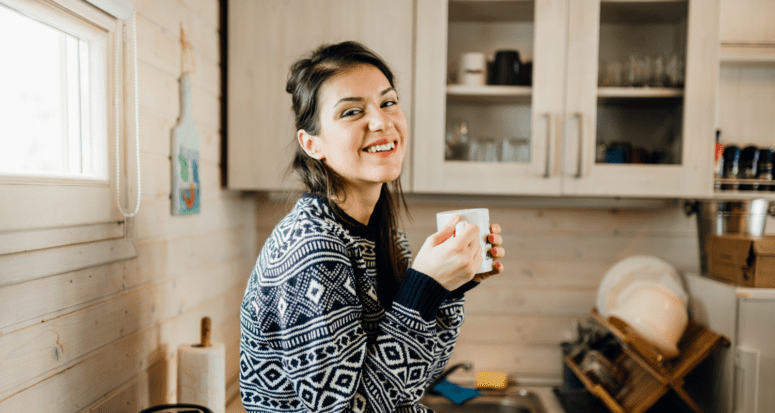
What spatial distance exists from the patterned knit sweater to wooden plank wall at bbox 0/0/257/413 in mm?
282

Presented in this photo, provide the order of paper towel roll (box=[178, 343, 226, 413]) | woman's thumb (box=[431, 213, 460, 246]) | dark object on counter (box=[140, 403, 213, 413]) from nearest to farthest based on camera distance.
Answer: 1. woman's thumb (box=[431, 213, 460, 246])
2. dark object on counter (box=[140, 403, 213, 413])
3. paper towel roll (box=[178, 343, 226, 413])

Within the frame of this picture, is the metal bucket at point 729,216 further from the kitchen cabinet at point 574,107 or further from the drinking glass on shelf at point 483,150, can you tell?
the drinking glass on shelf at point 483,150

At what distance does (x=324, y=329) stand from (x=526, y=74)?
1.16 meters

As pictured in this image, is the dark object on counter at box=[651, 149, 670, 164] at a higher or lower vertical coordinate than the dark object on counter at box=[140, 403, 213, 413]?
higher

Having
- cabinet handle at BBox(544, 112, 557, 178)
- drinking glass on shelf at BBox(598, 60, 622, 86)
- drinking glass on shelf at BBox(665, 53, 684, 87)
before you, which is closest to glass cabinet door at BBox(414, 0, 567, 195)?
cabinet handle at BBox(544, 112, 557, 178)

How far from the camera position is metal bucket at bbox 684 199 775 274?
143 cm

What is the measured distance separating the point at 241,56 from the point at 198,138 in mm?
375

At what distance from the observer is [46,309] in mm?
771

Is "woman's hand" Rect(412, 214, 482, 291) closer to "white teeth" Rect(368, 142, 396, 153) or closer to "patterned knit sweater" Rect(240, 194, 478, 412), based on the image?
"patterned knit sweater" Rect(240, 194, 478, 412)

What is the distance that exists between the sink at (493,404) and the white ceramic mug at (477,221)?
37.5 inches

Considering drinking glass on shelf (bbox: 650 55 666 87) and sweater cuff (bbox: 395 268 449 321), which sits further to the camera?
drinking glass on shelf (bbox: 650 55 666 87)

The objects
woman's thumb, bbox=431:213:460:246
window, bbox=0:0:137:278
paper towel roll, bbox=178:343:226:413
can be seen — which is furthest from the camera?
paper towel roll, bbox=178:343:226:413

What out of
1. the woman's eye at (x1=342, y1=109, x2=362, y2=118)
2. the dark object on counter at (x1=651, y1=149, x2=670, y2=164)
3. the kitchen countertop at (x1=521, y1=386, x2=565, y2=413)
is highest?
the woman's eye at (x1=342, y1=109, x2=362, y2=118)

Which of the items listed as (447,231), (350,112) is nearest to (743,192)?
(447,231)
